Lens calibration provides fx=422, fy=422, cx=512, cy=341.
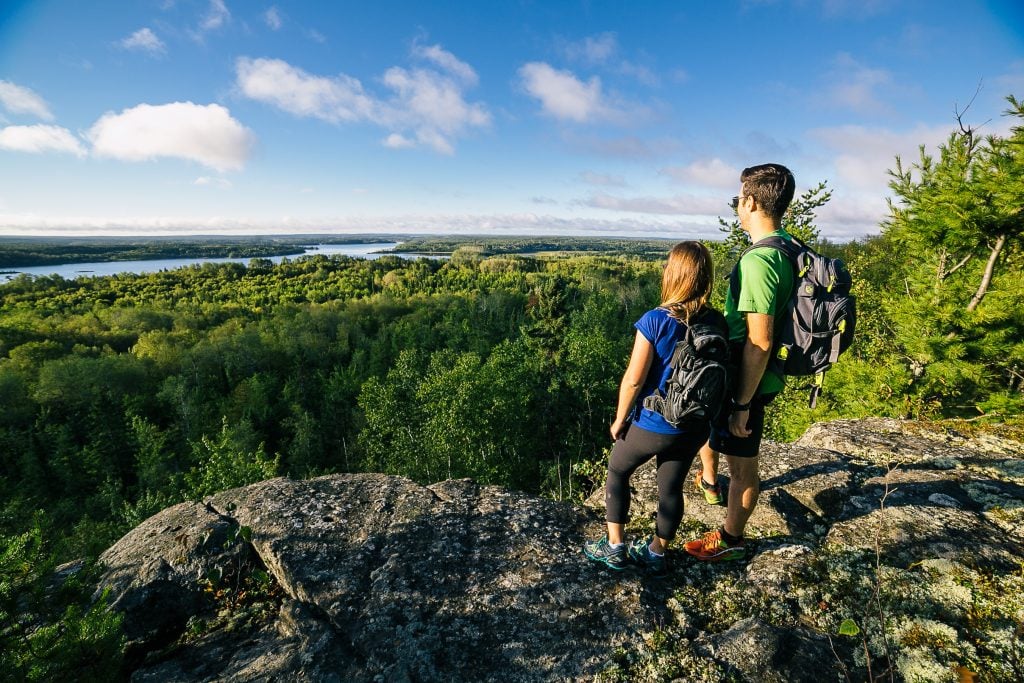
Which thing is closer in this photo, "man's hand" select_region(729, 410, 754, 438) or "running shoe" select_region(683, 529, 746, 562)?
"man's hand" select_region(729, 410, 754, 438)

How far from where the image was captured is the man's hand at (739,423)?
2875 millimetres

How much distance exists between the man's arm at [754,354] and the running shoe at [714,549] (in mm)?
1238

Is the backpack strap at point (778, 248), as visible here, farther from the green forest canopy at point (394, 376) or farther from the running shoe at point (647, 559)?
the green forest canopy at point (394, 376)

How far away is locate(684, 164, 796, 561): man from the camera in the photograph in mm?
2588

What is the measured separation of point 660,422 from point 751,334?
0.78 meters

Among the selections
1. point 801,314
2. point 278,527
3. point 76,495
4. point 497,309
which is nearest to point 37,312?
point 76,495

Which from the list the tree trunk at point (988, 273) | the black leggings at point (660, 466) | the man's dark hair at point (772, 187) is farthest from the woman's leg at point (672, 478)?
the tree trunk at point (988, 273)

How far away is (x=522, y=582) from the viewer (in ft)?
9.95

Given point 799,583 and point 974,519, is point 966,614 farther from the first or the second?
point 974,519

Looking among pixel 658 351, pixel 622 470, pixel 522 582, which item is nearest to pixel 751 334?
pixel 658 351

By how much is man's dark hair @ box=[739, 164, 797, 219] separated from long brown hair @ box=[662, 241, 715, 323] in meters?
0.52

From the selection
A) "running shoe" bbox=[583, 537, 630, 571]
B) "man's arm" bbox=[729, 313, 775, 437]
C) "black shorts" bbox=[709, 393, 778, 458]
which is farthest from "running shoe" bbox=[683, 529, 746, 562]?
"man's arm" bbox=[729, 313, 775, 437]

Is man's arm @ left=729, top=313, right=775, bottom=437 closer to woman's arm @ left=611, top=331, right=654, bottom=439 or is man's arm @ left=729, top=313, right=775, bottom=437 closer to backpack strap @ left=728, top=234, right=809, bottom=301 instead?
backpack strap @ left=728, top=234, right=809, bottom=301

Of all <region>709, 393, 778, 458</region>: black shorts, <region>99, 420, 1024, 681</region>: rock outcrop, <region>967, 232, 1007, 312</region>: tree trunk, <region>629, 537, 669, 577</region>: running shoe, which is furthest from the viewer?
<region>967, 232, 1007, 312</region>: tree trunk
